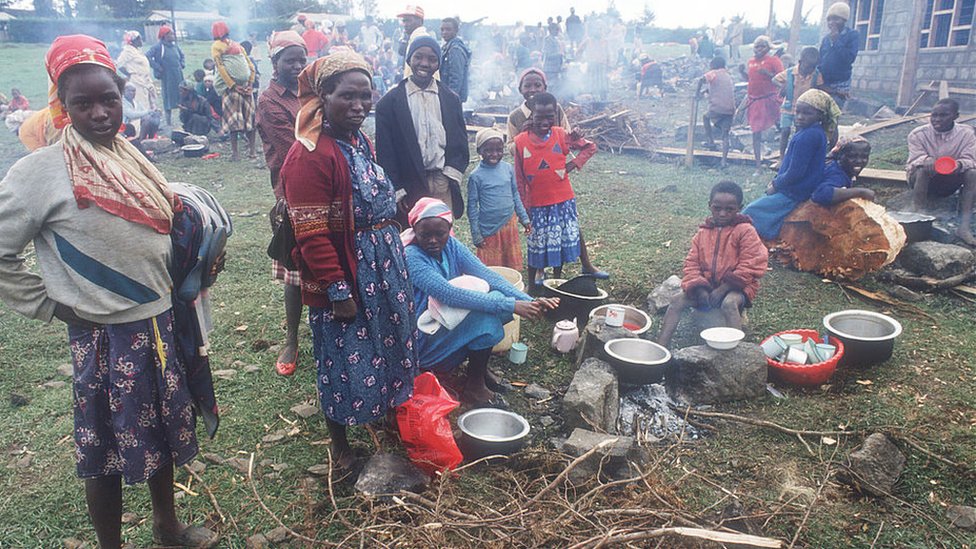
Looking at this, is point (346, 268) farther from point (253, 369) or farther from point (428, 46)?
point (428, 46)

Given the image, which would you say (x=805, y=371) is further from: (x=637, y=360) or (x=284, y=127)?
(x=284, y=127)

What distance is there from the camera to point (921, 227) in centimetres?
617

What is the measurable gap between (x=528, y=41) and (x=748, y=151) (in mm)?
15257

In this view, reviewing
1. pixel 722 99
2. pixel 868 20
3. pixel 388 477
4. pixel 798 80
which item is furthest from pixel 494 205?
pixel 868 20

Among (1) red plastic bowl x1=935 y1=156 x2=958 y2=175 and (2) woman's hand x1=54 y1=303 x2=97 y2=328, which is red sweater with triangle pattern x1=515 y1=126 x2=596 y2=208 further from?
(1) red plastic bowl x1=935 y1=156 x2=958 y2=175

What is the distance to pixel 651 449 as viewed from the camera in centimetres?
354

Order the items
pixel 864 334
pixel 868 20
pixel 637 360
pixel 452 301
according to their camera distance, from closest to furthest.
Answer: pixel 452 301, pixel 637 360, pixel 864 334, pixel 868 20

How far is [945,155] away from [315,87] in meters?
6.99

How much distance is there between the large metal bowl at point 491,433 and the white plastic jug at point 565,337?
47.9 inches

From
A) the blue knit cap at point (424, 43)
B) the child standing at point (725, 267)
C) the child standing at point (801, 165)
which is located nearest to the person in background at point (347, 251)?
the blue knit cap at point (424, 43)

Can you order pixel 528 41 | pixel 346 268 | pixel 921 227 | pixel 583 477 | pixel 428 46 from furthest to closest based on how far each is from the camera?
pixel 528 41 → pixel 921 227 → pixel 428 46 → pixel 583 477 → pixel 346 268

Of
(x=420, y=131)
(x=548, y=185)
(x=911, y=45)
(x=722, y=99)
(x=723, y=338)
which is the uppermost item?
(x=911, y=45)

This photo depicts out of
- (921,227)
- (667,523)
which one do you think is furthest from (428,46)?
(921,227)

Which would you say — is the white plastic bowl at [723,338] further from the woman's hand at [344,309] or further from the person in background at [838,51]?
the person in background at [838,51]
